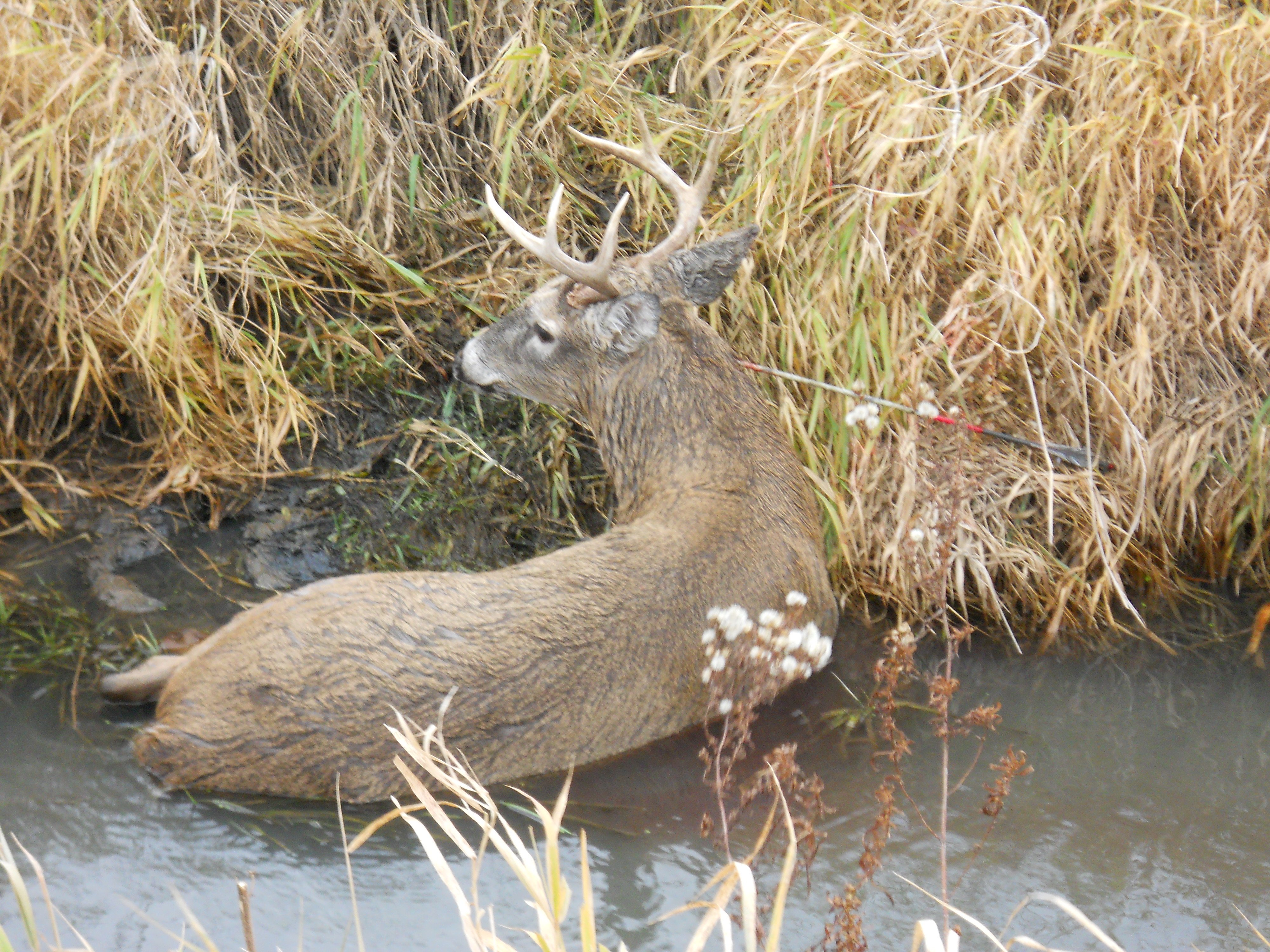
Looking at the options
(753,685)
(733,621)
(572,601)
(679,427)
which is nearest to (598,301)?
(679,427)

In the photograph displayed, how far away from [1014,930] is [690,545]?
143 centimetres

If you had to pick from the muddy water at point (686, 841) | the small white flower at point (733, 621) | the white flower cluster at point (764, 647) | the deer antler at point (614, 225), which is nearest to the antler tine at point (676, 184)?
the deer antler at point (614, 225)

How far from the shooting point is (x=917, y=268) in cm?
432

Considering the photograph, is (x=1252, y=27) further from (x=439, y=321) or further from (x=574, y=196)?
(x=439, y=321)

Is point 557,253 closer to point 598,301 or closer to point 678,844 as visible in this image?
point 598,301

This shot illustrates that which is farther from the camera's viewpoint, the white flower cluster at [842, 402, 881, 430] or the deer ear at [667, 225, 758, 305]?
the deer ear at [667, 225, 758, 305]

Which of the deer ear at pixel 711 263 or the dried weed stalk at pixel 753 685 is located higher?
the deer ear at pixel 711 263

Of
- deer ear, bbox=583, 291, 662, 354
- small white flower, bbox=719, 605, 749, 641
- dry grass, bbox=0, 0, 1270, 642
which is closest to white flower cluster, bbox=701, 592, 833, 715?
small white flower, bbox=719, 605, 749, 641

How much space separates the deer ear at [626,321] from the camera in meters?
4.09

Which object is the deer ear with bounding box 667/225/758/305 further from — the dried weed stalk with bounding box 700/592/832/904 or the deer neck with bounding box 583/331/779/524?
the dried weed stalk with bounding box 700/592/832/904

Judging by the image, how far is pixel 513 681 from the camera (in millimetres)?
3301

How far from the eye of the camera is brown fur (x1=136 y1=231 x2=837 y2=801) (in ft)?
10.4

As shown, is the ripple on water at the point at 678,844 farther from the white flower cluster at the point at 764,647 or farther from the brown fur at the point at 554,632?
the white flower cluster at the point at 764,647

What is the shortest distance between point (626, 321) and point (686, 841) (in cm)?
173
